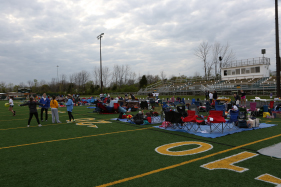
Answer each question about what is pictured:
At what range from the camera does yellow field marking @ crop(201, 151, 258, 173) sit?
4.58 meters

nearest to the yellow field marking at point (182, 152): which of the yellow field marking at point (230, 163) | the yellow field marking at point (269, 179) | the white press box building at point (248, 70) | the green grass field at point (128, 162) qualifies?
the green grass field at point (128, 162)

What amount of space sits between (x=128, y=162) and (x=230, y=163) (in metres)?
2.48

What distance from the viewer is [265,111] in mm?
13281

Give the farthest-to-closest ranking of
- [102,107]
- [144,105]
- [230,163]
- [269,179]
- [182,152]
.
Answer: [144,105] < [102,107] < [182,152] < [230,163] < [269,179]

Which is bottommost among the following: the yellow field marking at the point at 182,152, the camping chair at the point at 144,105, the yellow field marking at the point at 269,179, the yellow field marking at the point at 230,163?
the yellow field marking at the point at 182,152

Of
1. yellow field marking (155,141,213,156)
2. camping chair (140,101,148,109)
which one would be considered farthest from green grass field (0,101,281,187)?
camping chair (140,101,148,109)

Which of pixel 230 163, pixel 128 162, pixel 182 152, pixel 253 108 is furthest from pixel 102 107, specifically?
pixel 230 163

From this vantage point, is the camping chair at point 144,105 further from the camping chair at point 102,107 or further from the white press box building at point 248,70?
the white press box building at point 248,70

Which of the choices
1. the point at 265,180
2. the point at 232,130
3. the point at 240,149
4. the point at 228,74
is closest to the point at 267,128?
the point at 232,130

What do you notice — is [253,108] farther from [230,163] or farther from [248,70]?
[248,70]

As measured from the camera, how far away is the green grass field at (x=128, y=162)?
4043mm

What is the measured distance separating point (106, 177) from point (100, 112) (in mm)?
13326

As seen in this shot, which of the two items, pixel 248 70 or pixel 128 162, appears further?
pixel 248 70

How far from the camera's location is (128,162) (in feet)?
16.8
